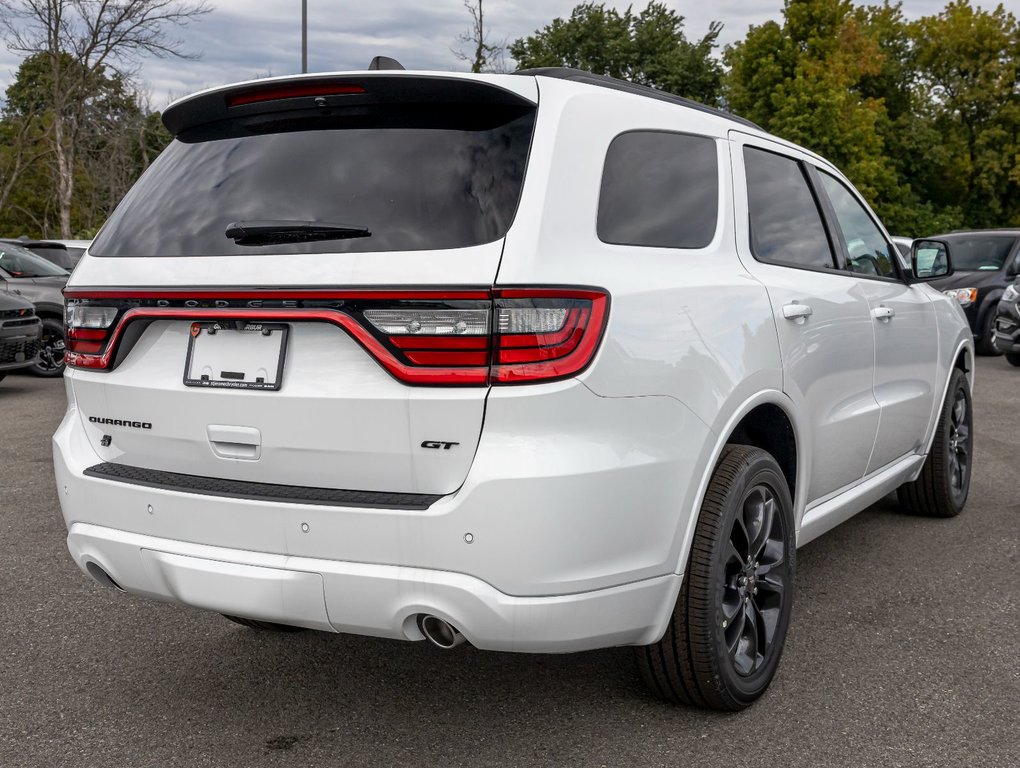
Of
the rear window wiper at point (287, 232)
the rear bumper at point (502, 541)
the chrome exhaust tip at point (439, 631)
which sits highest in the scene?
the rear window wiper at point (287, 232)

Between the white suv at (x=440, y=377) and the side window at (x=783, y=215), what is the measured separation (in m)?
0.27

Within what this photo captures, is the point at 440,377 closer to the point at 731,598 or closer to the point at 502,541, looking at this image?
the point at 502,541

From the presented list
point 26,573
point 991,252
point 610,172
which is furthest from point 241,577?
point 991,252

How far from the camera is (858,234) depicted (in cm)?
476

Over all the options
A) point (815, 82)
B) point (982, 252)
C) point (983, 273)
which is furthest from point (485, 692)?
point (815, 82)

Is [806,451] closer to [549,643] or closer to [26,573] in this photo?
[549,643]

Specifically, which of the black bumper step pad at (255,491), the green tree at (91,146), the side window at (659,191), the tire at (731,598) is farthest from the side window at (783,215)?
the green tree at (91,146)

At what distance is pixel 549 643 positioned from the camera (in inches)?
107

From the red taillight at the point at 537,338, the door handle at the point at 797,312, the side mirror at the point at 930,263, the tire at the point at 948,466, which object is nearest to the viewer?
the red taillight at the point at 537,338

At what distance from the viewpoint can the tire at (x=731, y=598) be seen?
3.08m

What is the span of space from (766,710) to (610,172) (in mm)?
1698

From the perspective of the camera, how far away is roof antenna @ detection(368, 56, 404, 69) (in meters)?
3.05

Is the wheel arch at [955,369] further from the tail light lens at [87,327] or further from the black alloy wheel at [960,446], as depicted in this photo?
the tail light lens at [87,327]

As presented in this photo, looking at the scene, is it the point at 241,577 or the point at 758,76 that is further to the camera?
the point at 758,76
